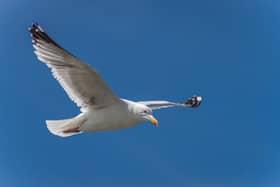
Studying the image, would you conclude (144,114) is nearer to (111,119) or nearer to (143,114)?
(143,114)

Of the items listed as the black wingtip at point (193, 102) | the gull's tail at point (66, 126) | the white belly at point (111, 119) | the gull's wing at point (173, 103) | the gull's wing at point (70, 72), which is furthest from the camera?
the black wingtip at point (193, 102)

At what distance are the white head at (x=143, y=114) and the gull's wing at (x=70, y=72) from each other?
8.3 inches

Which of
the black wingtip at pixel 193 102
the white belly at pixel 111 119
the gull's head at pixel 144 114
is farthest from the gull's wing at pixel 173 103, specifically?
the white belly at pixel 111 119

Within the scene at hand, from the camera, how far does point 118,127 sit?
6.66m

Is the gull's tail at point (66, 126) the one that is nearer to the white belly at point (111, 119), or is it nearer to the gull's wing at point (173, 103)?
the white belly at point (111, 119)

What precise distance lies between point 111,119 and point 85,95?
39 centimetres

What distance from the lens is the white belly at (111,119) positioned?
6637 mm

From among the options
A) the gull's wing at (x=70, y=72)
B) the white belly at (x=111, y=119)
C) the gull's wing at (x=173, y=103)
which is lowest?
the white belly at (x=111, y=119)

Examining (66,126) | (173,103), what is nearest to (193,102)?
A: (173,103)

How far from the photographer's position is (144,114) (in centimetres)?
677

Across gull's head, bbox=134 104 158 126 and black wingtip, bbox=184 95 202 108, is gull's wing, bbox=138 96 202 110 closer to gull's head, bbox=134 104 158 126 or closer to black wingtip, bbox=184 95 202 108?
black wingtip, bbox=184 95 202 108

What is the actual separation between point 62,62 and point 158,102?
1615 millimetres

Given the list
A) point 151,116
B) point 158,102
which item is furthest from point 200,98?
point 151,116

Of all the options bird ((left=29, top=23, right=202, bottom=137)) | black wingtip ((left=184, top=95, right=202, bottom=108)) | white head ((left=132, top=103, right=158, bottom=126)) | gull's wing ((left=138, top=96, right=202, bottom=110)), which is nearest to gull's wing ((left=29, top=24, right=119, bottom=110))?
bird ((left=29, top=23, right=202, bottom=137))
